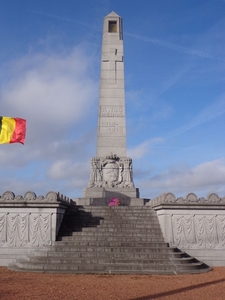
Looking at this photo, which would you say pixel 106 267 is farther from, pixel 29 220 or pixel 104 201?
pixel 104 201

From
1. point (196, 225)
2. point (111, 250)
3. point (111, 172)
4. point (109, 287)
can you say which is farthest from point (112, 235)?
point (111, 172)

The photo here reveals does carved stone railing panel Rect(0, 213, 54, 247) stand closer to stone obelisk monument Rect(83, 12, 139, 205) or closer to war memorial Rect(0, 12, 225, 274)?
war memorial Rect(0, 12, 225, 274)

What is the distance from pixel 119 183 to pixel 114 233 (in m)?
7.32

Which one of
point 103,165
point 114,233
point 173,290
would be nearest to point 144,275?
point 173,290

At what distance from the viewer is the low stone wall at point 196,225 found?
14203 millimetres

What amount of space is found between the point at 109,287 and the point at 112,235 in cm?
510

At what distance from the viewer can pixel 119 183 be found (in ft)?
70.7

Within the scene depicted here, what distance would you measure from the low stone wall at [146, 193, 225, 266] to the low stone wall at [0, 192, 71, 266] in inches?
208

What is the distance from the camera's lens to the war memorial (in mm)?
11977

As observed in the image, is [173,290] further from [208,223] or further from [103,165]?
[103,165]

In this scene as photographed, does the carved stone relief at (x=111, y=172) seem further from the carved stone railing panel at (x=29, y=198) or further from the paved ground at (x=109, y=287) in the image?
the paved ground at (x=109, y=287)

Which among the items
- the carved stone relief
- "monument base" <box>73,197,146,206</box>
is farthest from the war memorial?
the carved stone relief

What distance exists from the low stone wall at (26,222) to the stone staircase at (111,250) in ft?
1.98

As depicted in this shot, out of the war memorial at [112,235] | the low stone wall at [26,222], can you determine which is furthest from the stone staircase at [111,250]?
the low stone wall at [26,222]
